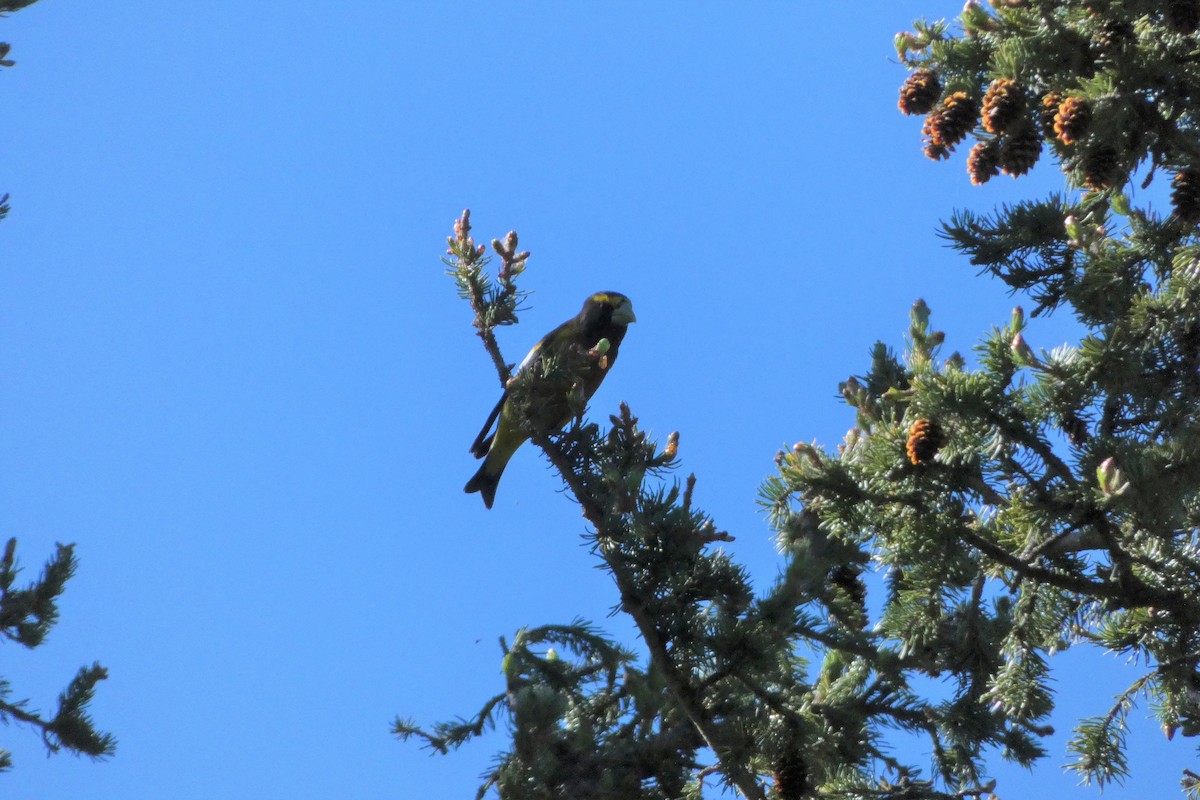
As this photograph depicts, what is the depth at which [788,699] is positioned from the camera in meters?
3.37

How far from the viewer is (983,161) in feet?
14.5

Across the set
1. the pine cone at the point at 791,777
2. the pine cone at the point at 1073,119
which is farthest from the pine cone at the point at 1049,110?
the pine cone at the point at 791,777

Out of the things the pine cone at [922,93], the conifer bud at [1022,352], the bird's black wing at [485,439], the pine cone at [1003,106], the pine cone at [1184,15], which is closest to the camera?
the conifer bud at [1022,352]

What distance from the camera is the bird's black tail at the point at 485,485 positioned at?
7.57 m

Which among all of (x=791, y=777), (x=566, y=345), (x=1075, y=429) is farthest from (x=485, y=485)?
(x=1075, y=429)

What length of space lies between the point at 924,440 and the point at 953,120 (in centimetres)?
179

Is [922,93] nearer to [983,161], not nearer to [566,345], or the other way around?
[983,161]

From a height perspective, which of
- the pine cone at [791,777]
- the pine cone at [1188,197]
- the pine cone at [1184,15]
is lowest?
the pine cone at [791,777]

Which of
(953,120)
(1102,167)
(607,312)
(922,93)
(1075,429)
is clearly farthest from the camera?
(607,312)

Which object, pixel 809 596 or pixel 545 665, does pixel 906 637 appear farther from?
pixel 545 665

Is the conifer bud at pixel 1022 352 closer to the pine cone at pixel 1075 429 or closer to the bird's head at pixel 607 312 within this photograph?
the pine cone at pixel 1075 429

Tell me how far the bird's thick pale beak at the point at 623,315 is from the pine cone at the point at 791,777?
475 centimetres

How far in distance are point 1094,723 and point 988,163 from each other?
7.64 ft

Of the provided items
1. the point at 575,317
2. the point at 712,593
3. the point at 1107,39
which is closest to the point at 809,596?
the point at 712,593
